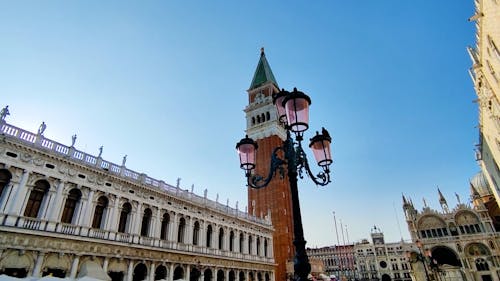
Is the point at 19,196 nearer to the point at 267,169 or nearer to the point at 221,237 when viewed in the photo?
the point at 221,237

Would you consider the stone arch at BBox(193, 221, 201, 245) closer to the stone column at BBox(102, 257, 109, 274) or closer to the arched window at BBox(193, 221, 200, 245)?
the arched window at BBox(193, 221, 200, 245)

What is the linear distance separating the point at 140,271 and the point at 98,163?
7.85 m

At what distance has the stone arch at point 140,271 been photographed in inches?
714

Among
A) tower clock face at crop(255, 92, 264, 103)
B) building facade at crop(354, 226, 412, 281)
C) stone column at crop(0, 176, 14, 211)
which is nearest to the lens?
stone column at crop(0, 176, 14, 211)

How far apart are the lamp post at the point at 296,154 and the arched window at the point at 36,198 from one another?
14.0m

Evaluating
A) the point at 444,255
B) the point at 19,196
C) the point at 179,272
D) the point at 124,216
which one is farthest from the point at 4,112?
the point at 444,255

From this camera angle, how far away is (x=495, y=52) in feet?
43.4

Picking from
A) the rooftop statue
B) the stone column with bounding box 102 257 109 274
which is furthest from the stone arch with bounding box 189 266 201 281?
the rooftop statue

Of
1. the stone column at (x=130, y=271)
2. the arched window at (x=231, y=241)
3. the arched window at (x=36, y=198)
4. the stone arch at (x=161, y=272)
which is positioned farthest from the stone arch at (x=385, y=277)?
the arched window at (x=36, y=198)

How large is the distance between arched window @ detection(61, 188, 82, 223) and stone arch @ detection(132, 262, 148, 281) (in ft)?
17.8

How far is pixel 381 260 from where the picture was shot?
6662 cm

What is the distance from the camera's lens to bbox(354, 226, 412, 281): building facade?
2494 inches

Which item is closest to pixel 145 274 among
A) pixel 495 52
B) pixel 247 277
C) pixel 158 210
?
pixel 158 210

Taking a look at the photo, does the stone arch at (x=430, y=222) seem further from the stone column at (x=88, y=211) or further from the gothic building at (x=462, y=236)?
the stone column at (x=88, y=211)
